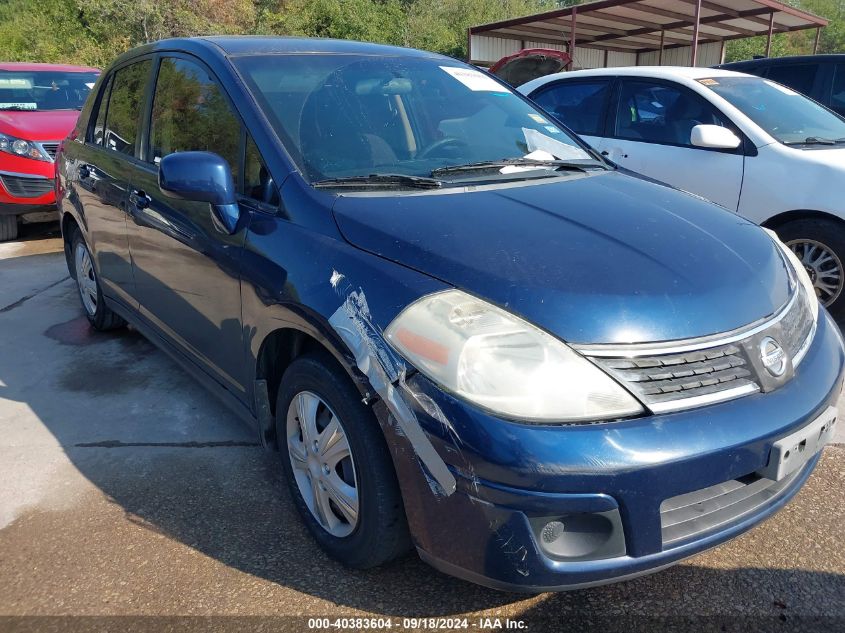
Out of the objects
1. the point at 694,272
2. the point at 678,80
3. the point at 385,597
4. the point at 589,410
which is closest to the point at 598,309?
the point at 589,410

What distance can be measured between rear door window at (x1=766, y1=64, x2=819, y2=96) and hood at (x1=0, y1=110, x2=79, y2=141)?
7.36m

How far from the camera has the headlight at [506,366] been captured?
1747mm

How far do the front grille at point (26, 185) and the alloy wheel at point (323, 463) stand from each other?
6204 millimetres

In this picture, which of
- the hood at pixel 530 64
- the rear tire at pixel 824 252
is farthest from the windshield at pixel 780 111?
the hood at pixel 530 64

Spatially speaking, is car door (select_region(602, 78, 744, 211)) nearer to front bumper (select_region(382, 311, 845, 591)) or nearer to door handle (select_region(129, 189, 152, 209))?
door handle (select_region(129, 189, 152, 209))

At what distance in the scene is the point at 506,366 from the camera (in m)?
1.78

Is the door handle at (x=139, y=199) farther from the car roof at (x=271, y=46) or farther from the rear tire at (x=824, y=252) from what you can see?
the rear tire at (x=824, y=252)

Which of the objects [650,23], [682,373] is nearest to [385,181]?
[682,373]

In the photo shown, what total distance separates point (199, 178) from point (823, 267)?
3840 millimetres

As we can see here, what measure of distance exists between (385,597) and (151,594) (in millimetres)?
746

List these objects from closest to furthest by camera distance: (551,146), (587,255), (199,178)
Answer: (587,255) → (199,178) → (551,146)

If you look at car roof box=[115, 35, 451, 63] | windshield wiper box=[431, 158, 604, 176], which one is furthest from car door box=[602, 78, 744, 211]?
car roof box=[115, 35, 451, 63]

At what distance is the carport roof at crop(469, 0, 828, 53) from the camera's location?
45.4ft

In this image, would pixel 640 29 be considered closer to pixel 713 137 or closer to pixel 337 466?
pixel 713 137
